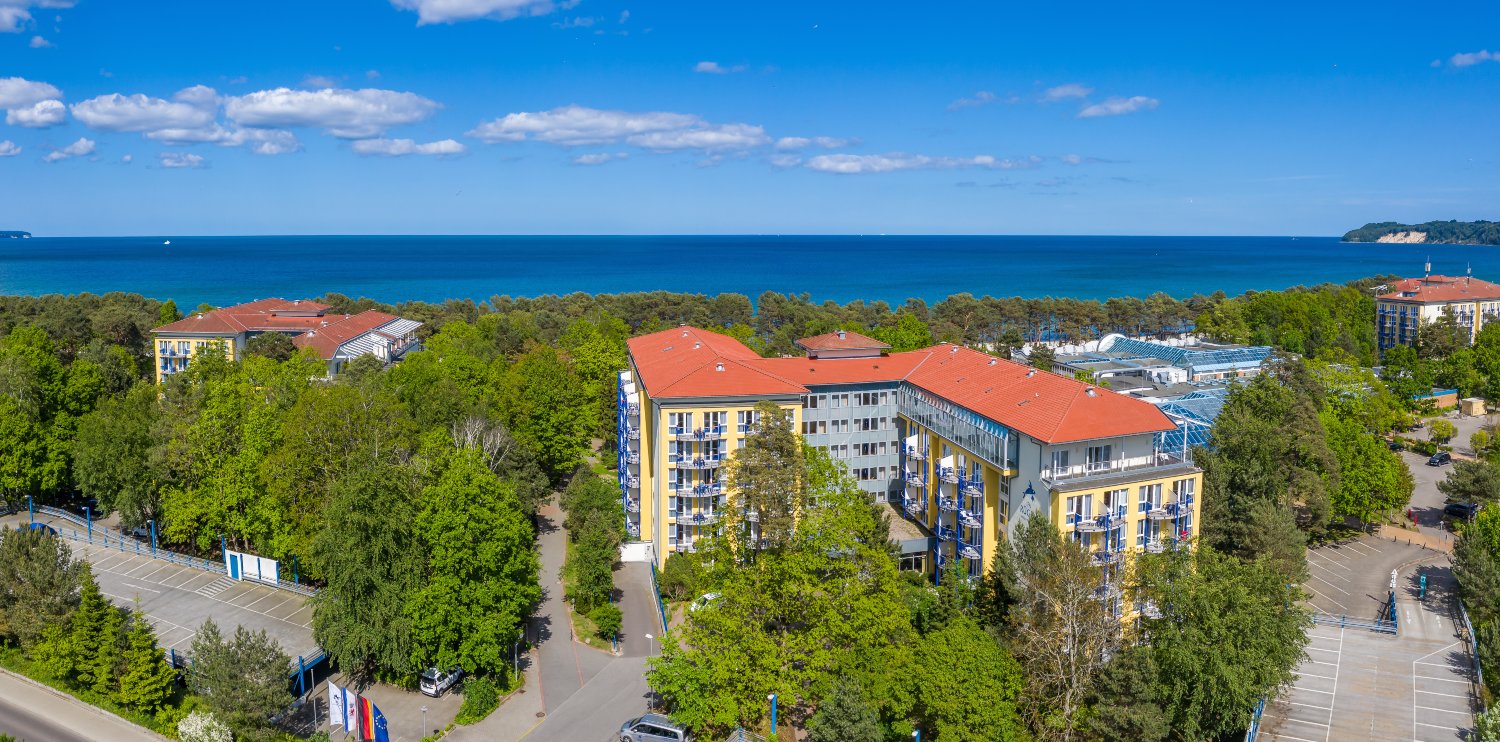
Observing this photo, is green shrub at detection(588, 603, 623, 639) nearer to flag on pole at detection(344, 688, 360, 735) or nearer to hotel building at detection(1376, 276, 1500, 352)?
flag on pole at detection(344, 688, 360, 735)

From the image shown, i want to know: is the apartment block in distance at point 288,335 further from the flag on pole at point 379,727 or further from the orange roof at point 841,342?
the flag on pole at point 379,727

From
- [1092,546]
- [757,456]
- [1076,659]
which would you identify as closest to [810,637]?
[757,456]

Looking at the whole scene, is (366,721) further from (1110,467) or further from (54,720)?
(1110,467)

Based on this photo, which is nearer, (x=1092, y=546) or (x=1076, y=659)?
(x=1076, y=659)

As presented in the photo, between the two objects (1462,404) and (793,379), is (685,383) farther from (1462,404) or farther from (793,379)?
(1462,404)

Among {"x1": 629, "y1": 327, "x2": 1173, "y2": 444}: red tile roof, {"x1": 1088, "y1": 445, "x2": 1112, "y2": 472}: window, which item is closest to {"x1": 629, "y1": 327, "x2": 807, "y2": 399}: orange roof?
{"x1": 629, "y1": 327, "x2": 1173, "y2": 444}: red tile roof

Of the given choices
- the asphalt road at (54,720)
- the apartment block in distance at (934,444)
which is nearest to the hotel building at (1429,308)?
the apartment block in distance at (934,444)
